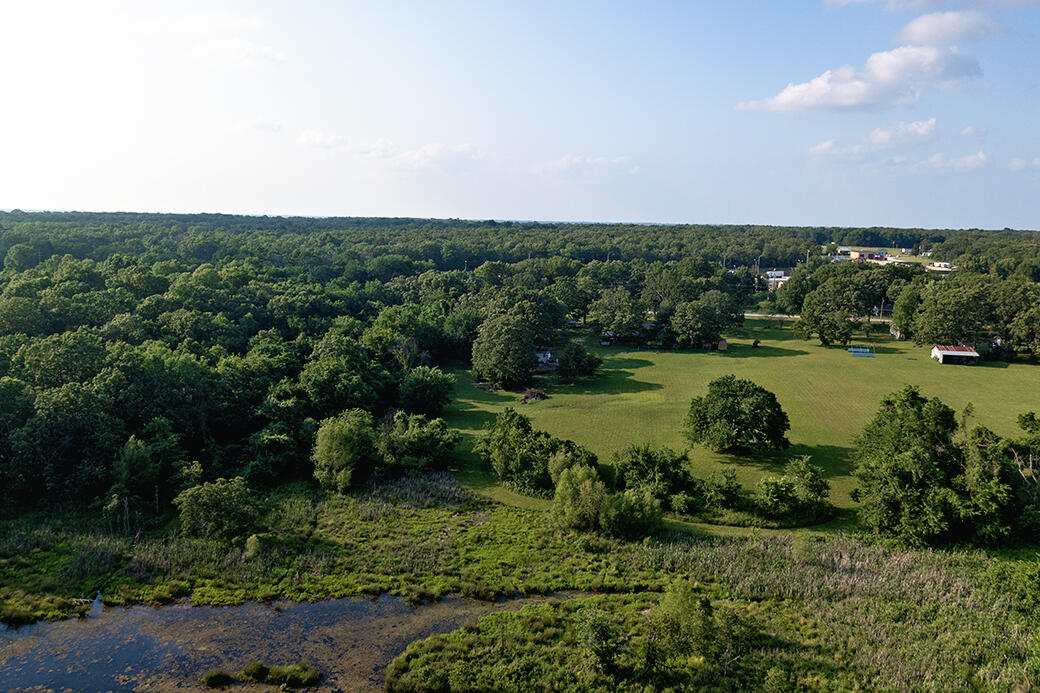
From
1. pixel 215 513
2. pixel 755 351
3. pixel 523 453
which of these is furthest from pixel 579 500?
pixel 755 351

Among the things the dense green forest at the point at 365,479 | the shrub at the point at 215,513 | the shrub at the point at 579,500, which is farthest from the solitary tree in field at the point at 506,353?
the shrub at the point at 215,513

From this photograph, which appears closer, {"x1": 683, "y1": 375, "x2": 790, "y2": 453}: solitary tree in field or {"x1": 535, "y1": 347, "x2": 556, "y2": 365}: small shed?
{"x1": 683, "y1": 375, "x2": 790, "y2": 453}: solitary tree in field

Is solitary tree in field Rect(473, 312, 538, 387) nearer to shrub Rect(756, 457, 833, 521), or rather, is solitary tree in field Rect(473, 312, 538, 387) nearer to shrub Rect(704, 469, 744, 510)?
shrub Rect(704, 469, 744, 510)

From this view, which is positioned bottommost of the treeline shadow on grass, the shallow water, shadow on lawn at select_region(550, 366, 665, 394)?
the shallow water

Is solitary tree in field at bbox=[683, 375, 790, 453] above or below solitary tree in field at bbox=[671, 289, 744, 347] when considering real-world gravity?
below

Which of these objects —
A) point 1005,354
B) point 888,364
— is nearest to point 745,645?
point 888,364

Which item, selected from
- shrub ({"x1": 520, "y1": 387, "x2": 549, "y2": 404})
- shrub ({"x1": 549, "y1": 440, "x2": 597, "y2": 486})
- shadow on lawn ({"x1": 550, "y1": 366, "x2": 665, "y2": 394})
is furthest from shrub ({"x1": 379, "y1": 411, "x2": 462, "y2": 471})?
shadow on lawn ({"x1": 550, "y1": 366, "x2": 665, "y2": 394})
